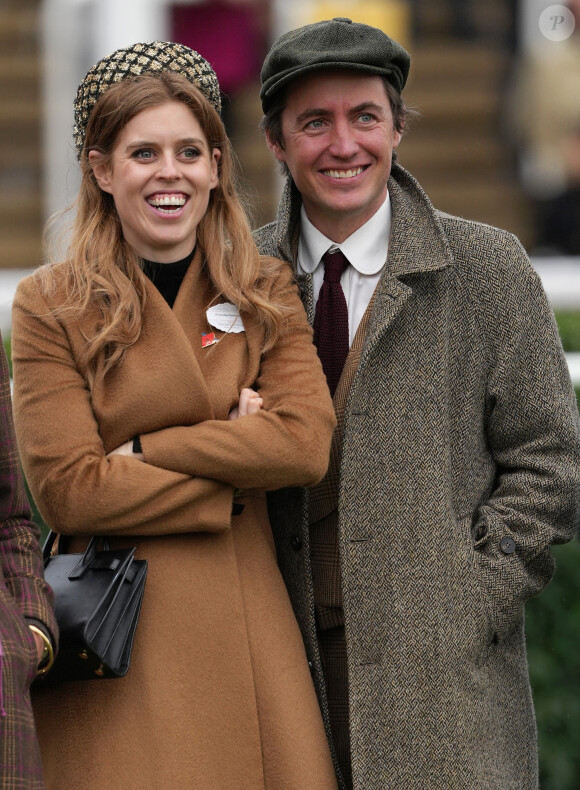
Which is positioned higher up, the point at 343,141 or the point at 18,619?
the point at 343,141

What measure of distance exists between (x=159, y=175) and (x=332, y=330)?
60cm

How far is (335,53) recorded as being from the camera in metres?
3.36

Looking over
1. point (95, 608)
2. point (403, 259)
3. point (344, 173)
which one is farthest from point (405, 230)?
point (95, 608)

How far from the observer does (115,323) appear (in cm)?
316

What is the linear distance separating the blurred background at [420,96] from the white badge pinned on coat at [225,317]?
136 inches

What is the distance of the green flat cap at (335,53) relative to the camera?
11.1 ft

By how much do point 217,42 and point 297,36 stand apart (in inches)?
133

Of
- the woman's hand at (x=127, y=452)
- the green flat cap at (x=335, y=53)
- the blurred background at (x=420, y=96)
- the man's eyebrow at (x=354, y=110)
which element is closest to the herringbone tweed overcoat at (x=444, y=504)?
the man's eyebrow at (x=354, y=110)

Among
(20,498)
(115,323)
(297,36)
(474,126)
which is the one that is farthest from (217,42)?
(20,498)

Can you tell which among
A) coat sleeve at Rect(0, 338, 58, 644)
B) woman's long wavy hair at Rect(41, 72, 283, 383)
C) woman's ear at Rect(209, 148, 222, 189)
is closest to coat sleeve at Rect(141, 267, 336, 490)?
woman's long wavy hair at Rect(41, 72, 283, 383)

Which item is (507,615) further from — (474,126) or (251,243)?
(474,126)

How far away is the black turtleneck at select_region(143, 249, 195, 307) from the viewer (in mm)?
3336

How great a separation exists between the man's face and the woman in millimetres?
238

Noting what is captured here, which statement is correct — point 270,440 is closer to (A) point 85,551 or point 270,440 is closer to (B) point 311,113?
(A) point 85,551
